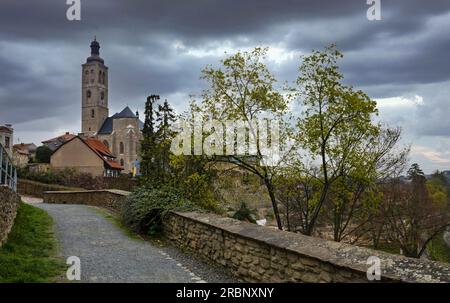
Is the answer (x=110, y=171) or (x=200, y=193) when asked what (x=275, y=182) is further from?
(x=110, y=171)

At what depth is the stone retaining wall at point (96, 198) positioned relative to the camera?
17834mm

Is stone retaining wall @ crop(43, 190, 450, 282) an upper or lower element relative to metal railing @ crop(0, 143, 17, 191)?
lower

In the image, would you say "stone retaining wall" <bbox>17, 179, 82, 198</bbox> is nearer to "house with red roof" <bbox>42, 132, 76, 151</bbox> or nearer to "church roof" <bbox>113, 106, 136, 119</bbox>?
"house with red roof" <bbox>42, 132, 76, 151</bbox>

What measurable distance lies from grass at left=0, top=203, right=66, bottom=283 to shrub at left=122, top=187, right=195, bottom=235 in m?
2.28

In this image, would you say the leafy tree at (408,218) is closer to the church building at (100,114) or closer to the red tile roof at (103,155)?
the red tile roof at (103,155)

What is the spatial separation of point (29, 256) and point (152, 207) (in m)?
4.10

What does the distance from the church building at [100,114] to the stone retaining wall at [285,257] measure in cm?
7135

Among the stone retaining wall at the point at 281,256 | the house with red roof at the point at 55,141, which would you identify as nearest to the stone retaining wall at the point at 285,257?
the stone retaining wall at the point at 281,256

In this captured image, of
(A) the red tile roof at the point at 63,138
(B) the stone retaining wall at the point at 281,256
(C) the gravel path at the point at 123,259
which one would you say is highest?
(A) the red tile roof at the point at 63,138

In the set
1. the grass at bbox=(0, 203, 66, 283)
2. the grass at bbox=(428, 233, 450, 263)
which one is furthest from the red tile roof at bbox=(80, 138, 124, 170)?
the grass at bbox=(0, 203, 66, 283)

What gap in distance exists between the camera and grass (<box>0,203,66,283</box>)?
264 inches

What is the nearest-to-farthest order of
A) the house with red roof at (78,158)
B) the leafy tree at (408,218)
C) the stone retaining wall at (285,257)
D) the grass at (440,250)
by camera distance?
the stone retaining wall at (285,257) → the leafy tree at (408,218) → the grass at (440,250) → the house with red roof at (78,158)
